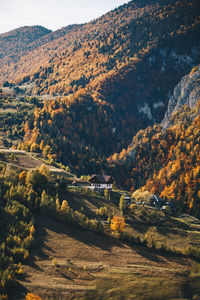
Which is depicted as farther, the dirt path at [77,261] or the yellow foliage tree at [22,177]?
the yellow foliage tree at [22,177]

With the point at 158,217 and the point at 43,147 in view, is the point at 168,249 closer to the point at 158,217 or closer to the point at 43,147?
the point at 158,217

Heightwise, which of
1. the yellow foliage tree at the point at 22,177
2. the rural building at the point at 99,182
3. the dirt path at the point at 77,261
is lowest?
the dirt path at the point at 77,261

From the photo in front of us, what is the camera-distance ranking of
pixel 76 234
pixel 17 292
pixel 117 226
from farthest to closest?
pixel 117 226
pixel 76 234
pixel 17 292

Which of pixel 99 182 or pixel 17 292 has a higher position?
pixel 99 182

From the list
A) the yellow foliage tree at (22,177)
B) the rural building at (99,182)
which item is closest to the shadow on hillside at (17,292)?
the yellow foliage tree at (22,177)

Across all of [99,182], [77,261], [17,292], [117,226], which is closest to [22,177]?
[99,182]

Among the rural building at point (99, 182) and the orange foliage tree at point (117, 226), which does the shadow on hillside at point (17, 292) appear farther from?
the rural building at point (99, 182)

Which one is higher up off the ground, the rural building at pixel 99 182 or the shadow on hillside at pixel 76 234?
the rural building at pixel 99 182

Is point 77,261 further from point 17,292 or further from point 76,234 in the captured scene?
point 17,292

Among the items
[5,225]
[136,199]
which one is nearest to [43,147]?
[136,199]

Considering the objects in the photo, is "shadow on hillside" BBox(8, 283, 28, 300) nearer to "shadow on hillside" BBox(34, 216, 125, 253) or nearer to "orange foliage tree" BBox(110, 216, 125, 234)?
"shadow on hillside" BBox(34, 216, 125, 253)

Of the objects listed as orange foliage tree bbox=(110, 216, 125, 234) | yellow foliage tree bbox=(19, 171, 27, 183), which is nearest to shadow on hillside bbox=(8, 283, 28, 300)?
orange foliage tree bbox=(110, 216, 125, 234)

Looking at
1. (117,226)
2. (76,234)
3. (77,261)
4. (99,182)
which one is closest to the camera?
(77,261)
